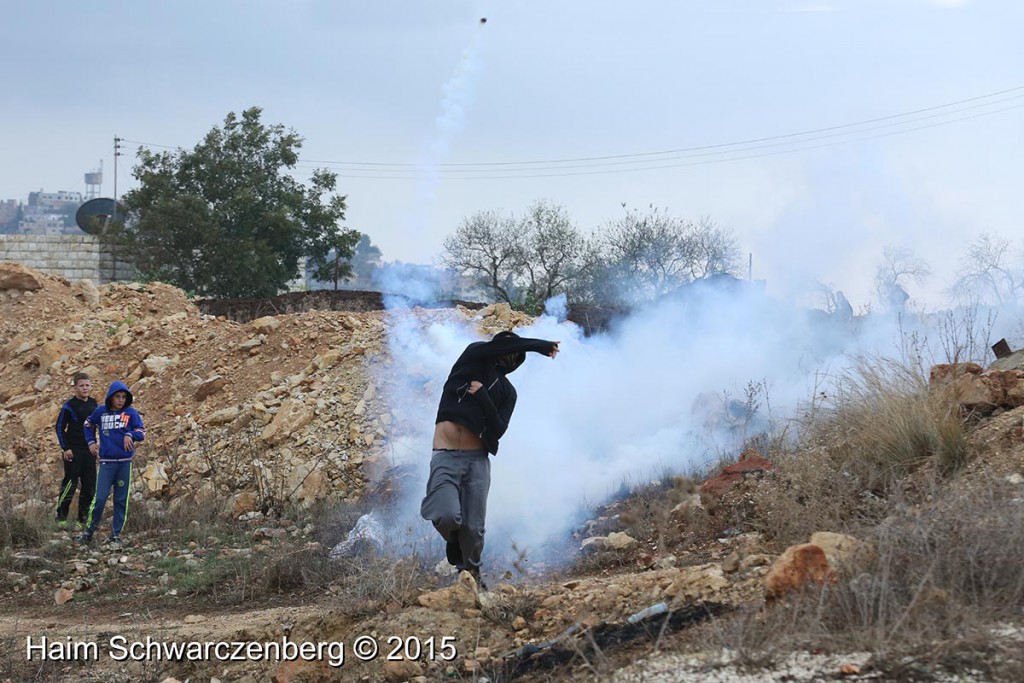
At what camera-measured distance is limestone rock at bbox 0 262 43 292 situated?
68.6 ft

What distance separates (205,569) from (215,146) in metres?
25.5

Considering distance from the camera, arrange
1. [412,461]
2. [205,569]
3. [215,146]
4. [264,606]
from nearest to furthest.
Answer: [264,606]
[205,569]
[412,461]
[215,146]

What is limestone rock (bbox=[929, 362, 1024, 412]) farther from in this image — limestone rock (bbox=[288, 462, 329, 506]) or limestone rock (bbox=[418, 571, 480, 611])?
limestone rock (bbox=[288, 462, 329, 506])

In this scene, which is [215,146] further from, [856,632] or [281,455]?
[856,632]

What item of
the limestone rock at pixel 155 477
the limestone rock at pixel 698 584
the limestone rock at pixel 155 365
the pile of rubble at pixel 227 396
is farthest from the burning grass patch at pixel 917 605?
the limestone rock at pixel 155 365

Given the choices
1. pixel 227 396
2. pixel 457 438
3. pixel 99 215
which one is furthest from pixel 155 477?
pixel 99 215

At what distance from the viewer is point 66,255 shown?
29.5 metres

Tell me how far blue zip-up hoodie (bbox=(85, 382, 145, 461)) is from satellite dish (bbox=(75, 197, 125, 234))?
23.7m

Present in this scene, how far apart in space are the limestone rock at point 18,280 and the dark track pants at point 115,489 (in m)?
12.5

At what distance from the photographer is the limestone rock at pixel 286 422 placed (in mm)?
12734

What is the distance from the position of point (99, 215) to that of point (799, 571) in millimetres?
33336

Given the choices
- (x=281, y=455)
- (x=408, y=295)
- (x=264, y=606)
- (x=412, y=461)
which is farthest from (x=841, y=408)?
(x=408, y=295)

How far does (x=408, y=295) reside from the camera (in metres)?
15.2

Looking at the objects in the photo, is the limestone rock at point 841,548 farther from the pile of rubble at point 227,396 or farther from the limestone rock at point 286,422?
the limestone rock at point 286,422
